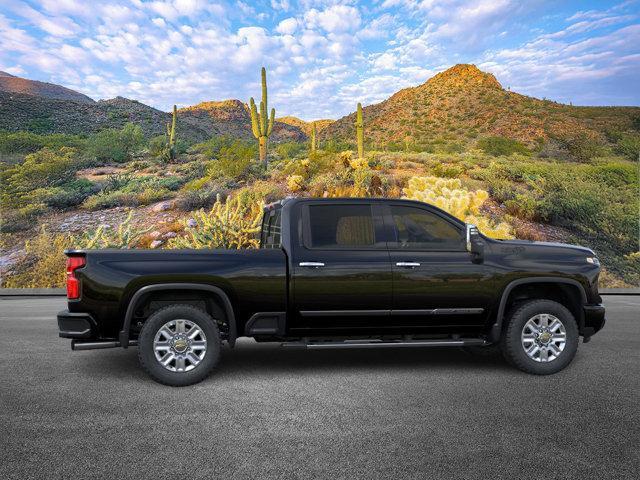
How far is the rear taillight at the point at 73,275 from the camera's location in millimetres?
6266

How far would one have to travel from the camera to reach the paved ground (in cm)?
404

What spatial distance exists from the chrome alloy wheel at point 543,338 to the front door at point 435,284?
556 millimetres

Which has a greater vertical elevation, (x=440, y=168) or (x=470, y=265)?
(x=440, y=168)

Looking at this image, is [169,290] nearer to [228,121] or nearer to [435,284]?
[435,284]

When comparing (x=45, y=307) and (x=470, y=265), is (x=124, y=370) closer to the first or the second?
(x=470, y=265)

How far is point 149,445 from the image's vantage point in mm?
4430

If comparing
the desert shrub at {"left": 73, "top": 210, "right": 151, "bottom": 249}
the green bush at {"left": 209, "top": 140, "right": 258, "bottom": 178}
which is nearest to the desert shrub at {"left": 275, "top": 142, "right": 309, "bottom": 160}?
the green bush at {"left": 209, "top": 140, "right": 258, "bottom": 178}

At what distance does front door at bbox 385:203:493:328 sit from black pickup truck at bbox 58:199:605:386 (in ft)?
0.04

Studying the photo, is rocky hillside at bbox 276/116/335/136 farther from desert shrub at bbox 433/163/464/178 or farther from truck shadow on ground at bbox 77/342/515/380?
truck shadow on ground at bbox 77/342/515/380

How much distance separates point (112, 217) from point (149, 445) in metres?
22.9

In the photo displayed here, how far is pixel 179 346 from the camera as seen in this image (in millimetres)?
6332

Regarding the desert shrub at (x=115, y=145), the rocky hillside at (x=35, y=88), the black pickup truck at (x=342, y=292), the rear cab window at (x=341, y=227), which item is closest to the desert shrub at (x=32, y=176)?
the desert shrub at (x=115, y=145)

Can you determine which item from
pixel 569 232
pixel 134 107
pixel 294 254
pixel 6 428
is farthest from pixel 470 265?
pixel 134 107

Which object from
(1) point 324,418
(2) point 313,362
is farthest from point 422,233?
(1) point 324,418
